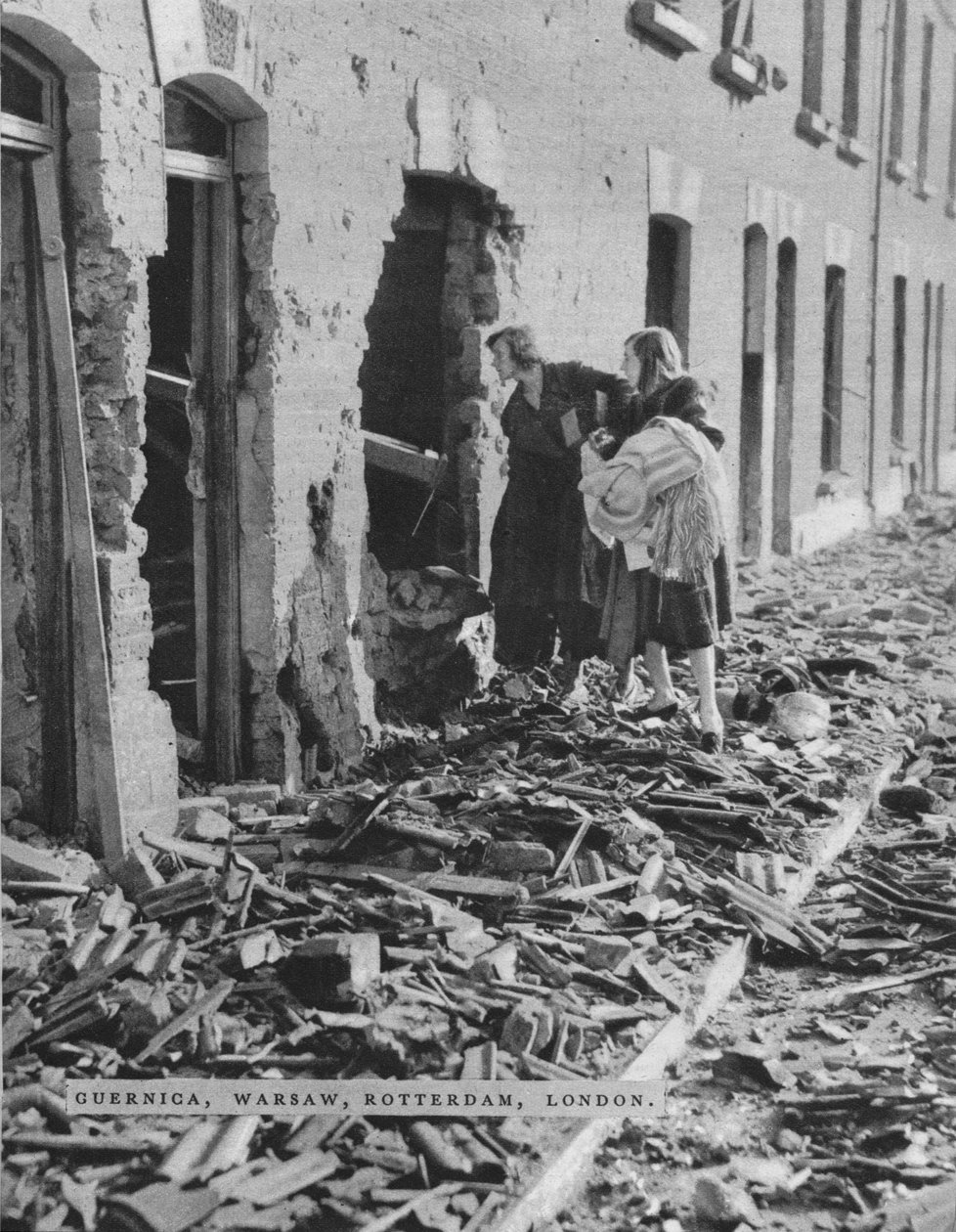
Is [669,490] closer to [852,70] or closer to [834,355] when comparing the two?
[834,355]

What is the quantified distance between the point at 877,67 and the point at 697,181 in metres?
8.17

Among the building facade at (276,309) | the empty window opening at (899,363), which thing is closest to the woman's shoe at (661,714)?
the building facade at (276,309)

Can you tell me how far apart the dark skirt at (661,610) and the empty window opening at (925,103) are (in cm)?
1609

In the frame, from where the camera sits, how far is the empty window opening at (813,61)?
16.5 m

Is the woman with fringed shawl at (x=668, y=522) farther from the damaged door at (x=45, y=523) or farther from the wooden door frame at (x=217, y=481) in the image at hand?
the damaged door at (x=45, y=523)

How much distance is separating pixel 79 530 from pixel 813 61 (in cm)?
1311

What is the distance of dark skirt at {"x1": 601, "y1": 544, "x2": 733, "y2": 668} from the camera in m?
8.34

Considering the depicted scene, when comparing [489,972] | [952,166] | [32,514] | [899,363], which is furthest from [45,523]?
[952,166]

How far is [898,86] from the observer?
21.4 m

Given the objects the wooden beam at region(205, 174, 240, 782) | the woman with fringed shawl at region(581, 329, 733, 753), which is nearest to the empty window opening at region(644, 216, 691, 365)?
the woman with fringed shawl at region(581, 329, 733, 753)

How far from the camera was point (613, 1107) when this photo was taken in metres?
4.11

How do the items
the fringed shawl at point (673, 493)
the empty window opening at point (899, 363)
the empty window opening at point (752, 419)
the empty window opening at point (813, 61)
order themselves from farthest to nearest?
the empty window opening at point (899, 363), the empty window opening at point (813, 61), the empty window opening at point (752, 419), the fringed shawl at point (673, 493)

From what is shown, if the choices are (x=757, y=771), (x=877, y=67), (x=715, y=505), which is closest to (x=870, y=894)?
(x=757, y=771)

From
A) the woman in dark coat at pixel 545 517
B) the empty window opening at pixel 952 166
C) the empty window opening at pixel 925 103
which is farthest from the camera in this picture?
the empty window opening at pixel 952 166
